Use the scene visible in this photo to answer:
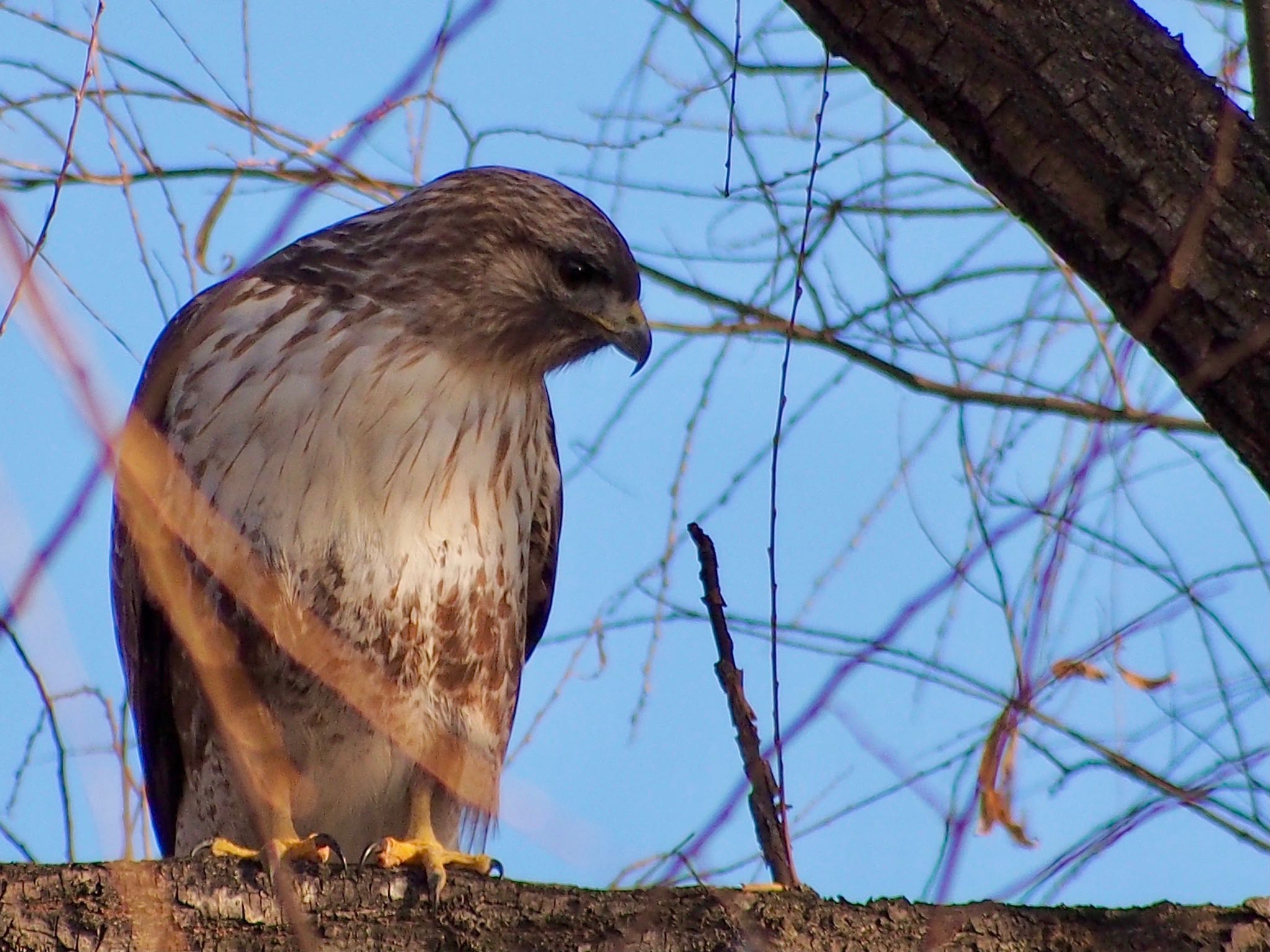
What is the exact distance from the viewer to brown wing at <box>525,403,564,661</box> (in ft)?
11.3

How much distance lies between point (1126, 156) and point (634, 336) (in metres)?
1.36

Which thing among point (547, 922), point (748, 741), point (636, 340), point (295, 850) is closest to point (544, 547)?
point (636, 340)

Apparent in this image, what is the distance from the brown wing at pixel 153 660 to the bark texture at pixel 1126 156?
1582mm

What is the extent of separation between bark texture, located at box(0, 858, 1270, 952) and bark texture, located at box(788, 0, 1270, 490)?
706 millimetres

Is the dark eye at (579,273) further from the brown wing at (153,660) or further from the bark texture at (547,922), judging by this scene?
the bark texture at (547,922)

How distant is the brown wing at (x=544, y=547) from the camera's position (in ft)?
11.3

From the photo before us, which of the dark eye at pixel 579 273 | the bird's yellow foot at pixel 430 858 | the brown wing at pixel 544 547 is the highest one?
the dark eye at pixel 579 273

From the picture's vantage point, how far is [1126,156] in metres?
2.20

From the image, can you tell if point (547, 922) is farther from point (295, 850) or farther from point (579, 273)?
point (579, 273)

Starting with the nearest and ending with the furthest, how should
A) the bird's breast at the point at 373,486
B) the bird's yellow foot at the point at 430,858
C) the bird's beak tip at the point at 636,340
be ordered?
the bird's yellow foot at the point at 430,858
the bird's breast at the point at 373,486
the bird's beak tip at the point at 636,340

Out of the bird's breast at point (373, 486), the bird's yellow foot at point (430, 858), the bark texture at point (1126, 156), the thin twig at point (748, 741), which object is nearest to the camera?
the thin twig at point (748, 741)

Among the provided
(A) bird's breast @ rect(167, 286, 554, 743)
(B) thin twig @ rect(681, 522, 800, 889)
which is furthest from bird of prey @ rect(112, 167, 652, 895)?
(B) thin twig @ rect(681, 522, 800, 889)

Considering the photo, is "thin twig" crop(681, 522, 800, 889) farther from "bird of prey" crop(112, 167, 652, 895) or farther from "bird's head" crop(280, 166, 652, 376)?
"bird's head" crop(280, 166, 652, 376)

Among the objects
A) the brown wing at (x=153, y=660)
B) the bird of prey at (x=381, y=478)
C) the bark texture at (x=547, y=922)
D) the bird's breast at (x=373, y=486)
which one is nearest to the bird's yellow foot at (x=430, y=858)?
the bird of prey at (x=381, y=478)
